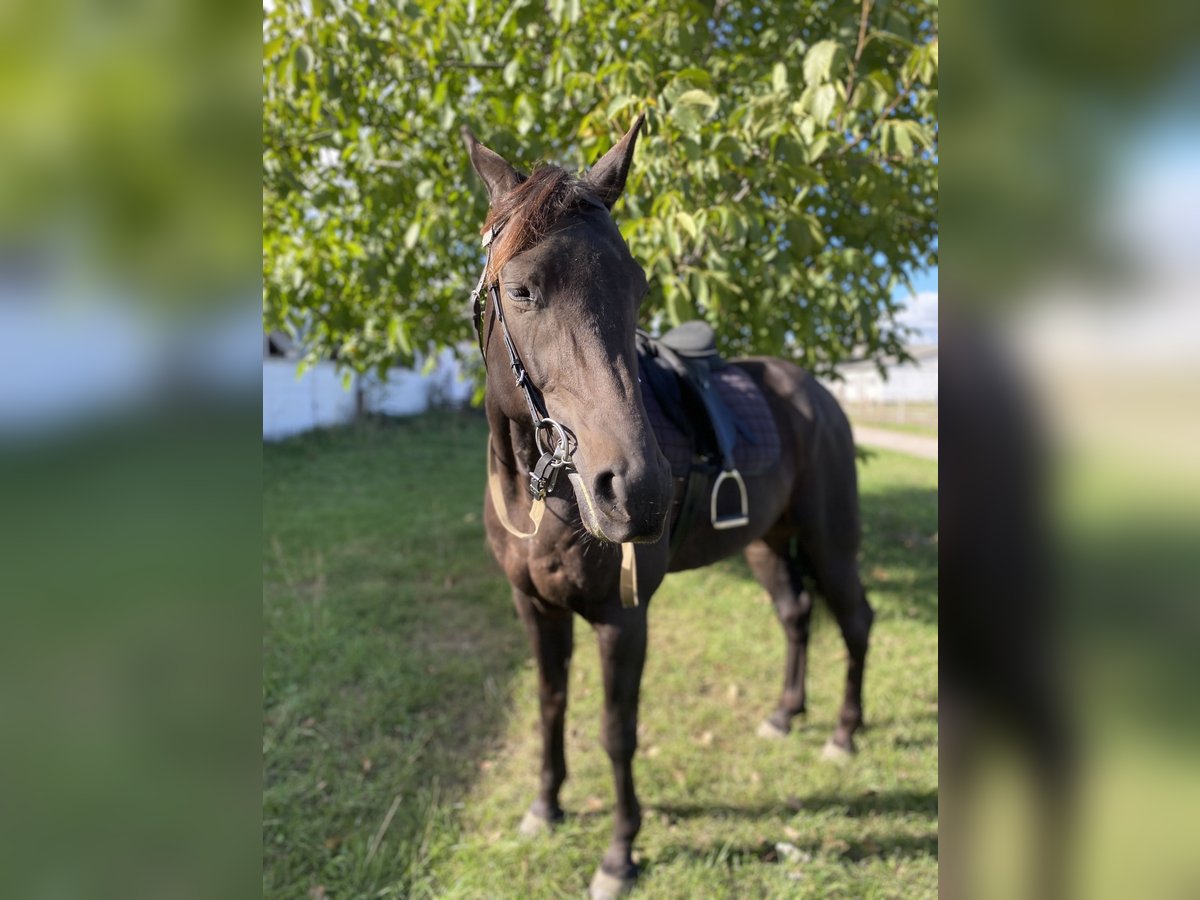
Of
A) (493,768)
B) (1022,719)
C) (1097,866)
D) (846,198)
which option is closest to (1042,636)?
(1022,719)

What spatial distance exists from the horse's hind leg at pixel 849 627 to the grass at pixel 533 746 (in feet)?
0.40

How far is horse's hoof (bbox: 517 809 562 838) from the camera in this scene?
2.59m

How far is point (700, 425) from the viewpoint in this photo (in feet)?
8.02

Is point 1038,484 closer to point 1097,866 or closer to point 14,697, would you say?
point 1097,866

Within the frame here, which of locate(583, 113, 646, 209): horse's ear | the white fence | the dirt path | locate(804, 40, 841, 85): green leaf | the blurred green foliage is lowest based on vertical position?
the dirt path

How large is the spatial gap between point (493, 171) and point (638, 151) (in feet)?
3.95

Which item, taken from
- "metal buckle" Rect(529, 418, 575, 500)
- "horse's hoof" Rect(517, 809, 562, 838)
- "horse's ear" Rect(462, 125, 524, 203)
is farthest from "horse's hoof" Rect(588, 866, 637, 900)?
"horse's ear" Rect(462, 125, 524, 203)

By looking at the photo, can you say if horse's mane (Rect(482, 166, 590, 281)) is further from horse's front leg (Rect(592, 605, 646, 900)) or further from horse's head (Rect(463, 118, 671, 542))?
horse's front leg (Rect(592, 605, 646, 900))

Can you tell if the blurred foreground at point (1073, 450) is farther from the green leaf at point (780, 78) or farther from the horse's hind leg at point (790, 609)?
→ the horse's hind leg at point (790, 609)

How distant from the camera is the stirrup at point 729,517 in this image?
2467 mm

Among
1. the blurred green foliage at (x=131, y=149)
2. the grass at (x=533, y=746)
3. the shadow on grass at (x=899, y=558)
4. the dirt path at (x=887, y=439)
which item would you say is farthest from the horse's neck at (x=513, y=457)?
the dirt path at (x=887, y=439)

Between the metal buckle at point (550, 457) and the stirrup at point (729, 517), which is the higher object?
the metal buckle at point (550, 457)

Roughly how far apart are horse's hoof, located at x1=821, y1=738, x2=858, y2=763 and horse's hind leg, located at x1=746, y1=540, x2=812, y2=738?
0.83 ft

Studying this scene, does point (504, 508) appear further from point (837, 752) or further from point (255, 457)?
point (837, 752)
